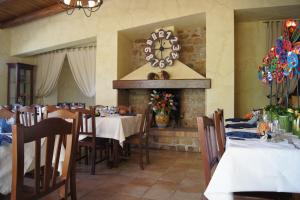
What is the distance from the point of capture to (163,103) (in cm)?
485

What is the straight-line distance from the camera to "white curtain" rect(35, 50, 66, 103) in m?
6.62

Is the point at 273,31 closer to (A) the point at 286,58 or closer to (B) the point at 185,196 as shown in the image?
(A) the point at 286,58

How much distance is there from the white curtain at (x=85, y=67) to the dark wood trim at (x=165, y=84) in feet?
3.87

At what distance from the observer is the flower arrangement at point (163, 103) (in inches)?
191

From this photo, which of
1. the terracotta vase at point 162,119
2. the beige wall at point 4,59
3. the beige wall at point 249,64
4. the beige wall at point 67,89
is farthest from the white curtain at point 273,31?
the beige wall at point 4,59

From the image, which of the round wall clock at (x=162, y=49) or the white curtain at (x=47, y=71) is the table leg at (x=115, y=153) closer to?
the round wall clock at (x=162, y=49)

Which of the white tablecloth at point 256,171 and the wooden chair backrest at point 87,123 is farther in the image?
the wooden chair backrest at point 87,123

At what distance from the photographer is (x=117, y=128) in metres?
3.18

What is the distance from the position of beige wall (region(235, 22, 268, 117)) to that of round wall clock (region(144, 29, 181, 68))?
50.3 inches

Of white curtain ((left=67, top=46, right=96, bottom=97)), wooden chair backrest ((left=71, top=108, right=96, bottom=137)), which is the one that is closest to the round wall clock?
white curtain ((left=67, top=46, right=96, bottom=97))

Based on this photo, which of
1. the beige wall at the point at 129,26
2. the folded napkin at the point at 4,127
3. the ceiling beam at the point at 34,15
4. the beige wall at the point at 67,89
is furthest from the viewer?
the beige wall at the point at 67,89

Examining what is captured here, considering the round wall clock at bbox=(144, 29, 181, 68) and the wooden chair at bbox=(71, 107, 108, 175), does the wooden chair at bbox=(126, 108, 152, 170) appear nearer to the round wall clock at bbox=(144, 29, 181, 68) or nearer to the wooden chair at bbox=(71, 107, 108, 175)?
the wooden chair at bbox=(71, 107, 108, 175)

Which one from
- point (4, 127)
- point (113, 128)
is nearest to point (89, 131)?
point (113, 128)

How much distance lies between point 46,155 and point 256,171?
1.12 m
